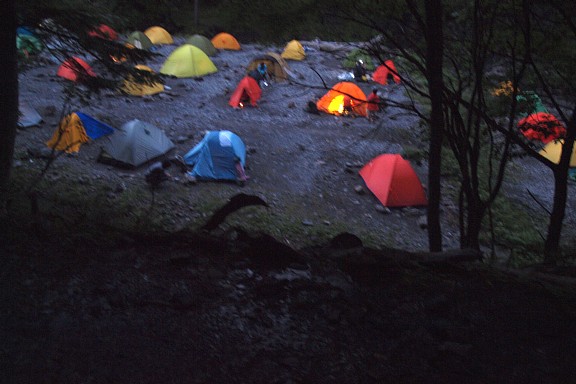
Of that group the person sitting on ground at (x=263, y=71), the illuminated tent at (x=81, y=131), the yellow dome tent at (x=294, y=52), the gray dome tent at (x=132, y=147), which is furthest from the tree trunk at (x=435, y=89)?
the yellow dome tent at (x=294, y=52)

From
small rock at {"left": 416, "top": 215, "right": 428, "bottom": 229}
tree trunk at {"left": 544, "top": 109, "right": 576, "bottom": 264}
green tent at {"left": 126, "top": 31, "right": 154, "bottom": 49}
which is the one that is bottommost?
small rock at {"left": 416, "top": 215, "right": 428, "bottom": 229}

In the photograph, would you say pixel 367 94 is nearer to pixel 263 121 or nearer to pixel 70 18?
pixel 263 121

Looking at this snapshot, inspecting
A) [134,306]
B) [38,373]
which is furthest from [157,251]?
[38,373]

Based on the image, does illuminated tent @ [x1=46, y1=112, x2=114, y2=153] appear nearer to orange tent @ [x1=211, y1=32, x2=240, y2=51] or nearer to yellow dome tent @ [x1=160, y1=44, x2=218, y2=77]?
yellow dome tent @ [x1=160, y1=44, x2=218, y2=77]

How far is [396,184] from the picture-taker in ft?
41.1

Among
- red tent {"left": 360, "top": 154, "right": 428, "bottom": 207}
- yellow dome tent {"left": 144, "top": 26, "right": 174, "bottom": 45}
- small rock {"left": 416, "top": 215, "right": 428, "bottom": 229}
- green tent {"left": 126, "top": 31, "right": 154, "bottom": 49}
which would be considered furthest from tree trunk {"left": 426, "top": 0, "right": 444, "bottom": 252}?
yellow dome tent {"left": 144, "top": 26, "right": 174, "bottom": 45}

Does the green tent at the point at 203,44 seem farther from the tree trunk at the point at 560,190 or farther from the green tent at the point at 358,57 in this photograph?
the tree trunk at the point at 560,190

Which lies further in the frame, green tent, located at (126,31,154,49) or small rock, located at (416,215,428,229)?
green tent, located at (126,31,154,49)

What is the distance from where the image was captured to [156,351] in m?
2.50

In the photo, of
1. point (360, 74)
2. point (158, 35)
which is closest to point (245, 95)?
point (360, 74)

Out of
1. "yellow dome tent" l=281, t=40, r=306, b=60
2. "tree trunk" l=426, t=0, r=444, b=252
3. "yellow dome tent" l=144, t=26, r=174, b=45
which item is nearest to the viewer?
"tree trunk" l=426, t=0, r=444, b=252

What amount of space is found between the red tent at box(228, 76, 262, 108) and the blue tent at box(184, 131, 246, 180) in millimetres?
5501

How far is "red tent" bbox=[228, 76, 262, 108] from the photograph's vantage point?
1834cm

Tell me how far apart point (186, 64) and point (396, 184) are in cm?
1273
